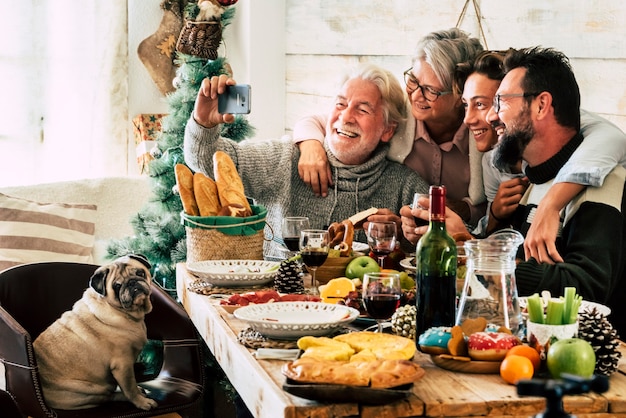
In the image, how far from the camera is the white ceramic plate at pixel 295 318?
1.65m

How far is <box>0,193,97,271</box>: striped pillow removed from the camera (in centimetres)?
377

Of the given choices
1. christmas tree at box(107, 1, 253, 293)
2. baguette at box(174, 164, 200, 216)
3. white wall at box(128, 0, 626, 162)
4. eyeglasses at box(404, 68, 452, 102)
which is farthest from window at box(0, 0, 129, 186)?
baguette at box(174, 164, 200, 216)

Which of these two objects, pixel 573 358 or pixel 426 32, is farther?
pixel 426 32

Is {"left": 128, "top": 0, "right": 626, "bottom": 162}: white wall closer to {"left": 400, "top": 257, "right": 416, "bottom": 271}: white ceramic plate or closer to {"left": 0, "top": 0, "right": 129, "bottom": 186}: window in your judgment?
{"left": 0, "top": 0, "right": 129, "bottom": 186}: window

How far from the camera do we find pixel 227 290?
2213 millimetres

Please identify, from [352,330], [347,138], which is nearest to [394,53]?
[347,138]

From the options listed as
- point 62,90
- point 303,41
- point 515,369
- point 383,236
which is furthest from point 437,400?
point 62,90

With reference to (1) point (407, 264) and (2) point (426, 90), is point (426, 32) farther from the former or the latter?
(1) point (407, 264)

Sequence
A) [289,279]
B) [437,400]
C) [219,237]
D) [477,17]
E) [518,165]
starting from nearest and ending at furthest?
[437,400]
[289,279]
[219,237]
[518,165]
[477,17]

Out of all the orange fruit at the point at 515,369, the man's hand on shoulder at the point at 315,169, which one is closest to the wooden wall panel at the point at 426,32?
the man's hand on shoulder at the point at 315,169

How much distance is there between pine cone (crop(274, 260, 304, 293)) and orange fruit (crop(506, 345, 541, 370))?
789mm

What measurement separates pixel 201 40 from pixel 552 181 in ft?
5.58

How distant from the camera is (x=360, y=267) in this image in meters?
2.21

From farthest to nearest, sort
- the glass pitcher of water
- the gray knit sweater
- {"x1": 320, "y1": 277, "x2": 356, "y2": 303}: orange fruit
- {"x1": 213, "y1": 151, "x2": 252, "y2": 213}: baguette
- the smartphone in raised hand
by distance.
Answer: the gray knit sweater < the smartphone in raised hand < {"x1": 213, "y1": 151, "x2": 252, "y2": 213}: baguette < {"x1": 320, "y1": 277, "x2": 356, "y2": 303}: orange fruit < the glass pitcher of water
